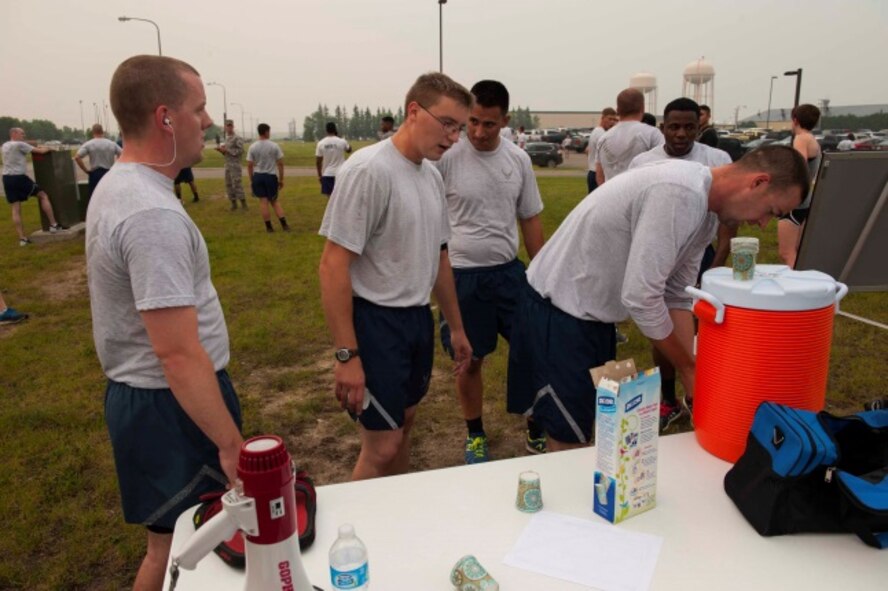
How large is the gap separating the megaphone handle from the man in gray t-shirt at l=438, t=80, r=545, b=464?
7.70ft

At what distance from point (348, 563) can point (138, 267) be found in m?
0.80

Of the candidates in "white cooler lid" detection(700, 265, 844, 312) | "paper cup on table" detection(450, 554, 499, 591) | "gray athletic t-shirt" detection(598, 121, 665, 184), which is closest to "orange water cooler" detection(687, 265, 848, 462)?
"white cooler lid" detection(700, 265, 844, 312)

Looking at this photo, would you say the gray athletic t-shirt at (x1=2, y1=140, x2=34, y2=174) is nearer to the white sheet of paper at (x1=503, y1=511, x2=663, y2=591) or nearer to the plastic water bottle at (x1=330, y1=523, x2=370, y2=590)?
the plastic water bottle at (x1=330, y1=523, x2=370, y2=590)

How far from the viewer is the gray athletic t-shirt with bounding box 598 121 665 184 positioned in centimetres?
539

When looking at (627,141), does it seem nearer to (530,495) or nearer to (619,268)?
(619,268)

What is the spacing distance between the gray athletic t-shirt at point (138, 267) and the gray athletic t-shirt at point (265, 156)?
9297mm

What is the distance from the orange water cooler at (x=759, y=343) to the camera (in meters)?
1.44

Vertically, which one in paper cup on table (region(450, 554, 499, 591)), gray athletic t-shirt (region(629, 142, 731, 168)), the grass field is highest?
gray athletic t-shirt (region(629, 142, 731, 168))

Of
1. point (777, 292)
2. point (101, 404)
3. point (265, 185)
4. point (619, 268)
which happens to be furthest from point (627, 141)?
point (265, 185)

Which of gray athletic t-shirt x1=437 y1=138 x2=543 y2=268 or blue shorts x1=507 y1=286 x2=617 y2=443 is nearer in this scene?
blue shorts x1=507 y1=286 x2=617 y2=443

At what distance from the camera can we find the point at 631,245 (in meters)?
1.84

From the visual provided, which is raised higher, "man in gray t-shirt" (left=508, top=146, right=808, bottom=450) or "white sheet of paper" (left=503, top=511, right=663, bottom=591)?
"man in gray t-shirt" (left=508, top=146, right=808, bottom=450)

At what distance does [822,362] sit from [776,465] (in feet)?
1.28

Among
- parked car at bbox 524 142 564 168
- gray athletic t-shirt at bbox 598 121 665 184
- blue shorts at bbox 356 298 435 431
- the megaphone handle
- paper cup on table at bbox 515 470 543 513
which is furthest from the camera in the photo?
parked car at bbox 524 142 564 168
